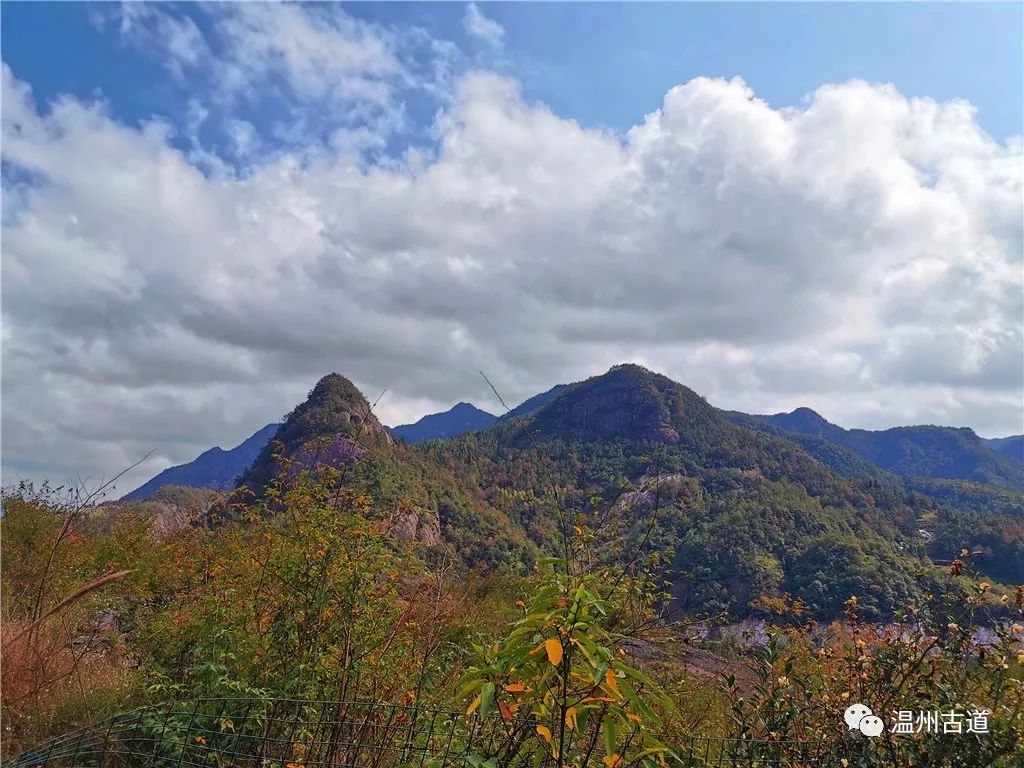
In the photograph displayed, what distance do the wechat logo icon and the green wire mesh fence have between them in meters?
0.11

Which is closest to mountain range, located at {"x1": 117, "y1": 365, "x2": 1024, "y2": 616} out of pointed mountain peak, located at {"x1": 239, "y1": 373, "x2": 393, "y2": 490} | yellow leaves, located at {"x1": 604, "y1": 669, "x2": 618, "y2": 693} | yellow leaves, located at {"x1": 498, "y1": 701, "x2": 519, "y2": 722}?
pointed mountain peak, located at {"x1": 239, "y1": 373, "x2": 393, "y2": 490}

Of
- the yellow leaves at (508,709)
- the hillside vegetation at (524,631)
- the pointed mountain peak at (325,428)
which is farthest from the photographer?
the pointed mountain peak at (325,428)

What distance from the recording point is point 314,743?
370 cm

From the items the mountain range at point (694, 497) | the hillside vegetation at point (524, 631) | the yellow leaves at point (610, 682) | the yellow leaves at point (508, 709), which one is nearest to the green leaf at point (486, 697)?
the hillside vegetation at point (524, 631)

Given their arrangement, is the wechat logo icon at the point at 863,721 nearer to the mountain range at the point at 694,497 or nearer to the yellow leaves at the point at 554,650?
the mountain range at the point at 694,497

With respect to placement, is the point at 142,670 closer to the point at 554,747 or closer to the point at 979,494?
the point at 554,747

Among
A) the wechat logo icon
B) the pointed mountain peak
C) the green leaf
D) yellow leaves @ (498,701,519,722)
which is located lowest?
the wechat logo icon

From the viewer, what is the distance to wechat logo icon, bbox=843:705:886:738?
10.2 feet

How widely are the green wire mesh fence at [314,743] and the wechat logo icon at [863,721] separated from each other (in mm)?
114

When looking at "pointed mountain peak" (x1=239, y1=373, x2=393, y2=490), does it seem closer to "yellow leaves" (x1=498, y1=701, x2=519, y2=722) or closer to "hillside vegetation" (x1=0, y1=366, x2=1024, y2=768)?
"hillside vegetation" (x1=0, y1=366, x2=1024, y2=768)

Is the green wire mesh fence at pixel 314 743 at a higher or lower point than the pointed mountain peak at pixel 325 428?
lower

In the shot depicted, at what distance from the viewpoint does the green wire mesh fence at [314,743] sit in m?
3.18

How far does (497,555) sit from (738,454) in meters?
75.1

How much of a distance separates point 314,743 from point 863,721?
3.02 m
